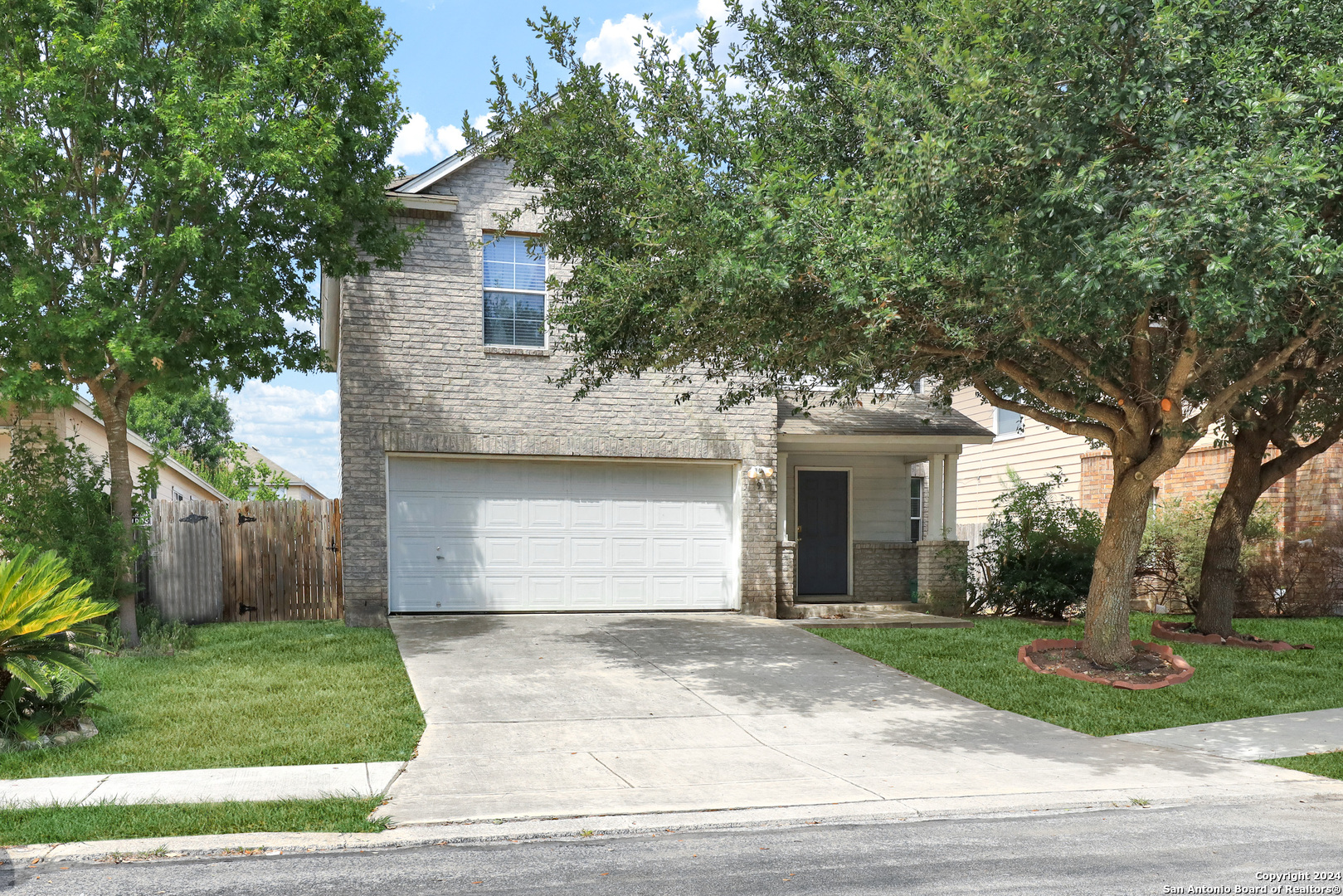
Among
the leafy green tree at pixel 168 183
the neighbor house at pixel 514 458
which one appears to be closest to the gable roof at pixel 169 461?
the neighbor house at pixel 514 458

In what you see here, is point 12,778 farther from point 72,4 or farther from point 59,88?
point 72,4

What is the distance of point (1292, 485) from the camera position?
17.8m

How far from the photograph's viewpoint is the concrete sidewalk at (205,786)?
6.56 metres

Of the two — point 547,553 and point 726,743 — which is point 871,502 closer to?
point 547,553

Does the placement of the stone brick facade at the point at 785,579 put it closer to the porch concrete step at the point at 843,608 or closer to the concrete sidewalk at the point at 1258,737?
the porch concrete step at the point at 843,608

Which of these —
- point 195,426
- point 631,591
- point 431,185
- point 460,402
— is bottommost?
point 631,591

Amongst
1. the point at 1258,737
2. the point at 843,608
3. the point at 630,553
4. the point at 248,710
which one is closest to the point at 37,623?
the point at 248,710

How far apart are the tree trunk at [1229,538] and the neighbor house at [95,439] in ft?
46.7

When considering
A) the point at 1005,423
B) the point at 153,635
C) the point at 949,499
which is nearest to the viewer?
the point at 153,635

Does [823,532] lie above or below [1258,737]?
above

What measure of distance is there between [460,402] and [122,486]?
4418 millimetres

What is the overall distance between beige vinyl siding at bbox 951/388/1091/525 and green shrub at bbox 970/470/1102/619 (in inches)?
177

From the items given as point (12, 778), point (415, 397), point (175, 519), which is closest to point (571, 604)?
point (415, 397)

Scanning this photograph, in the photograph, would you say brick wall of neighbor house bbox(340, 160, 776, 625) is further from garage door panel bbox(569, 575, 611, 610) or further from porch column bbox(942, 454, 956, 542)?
porch column bbox(942, 454, 956, 542)
